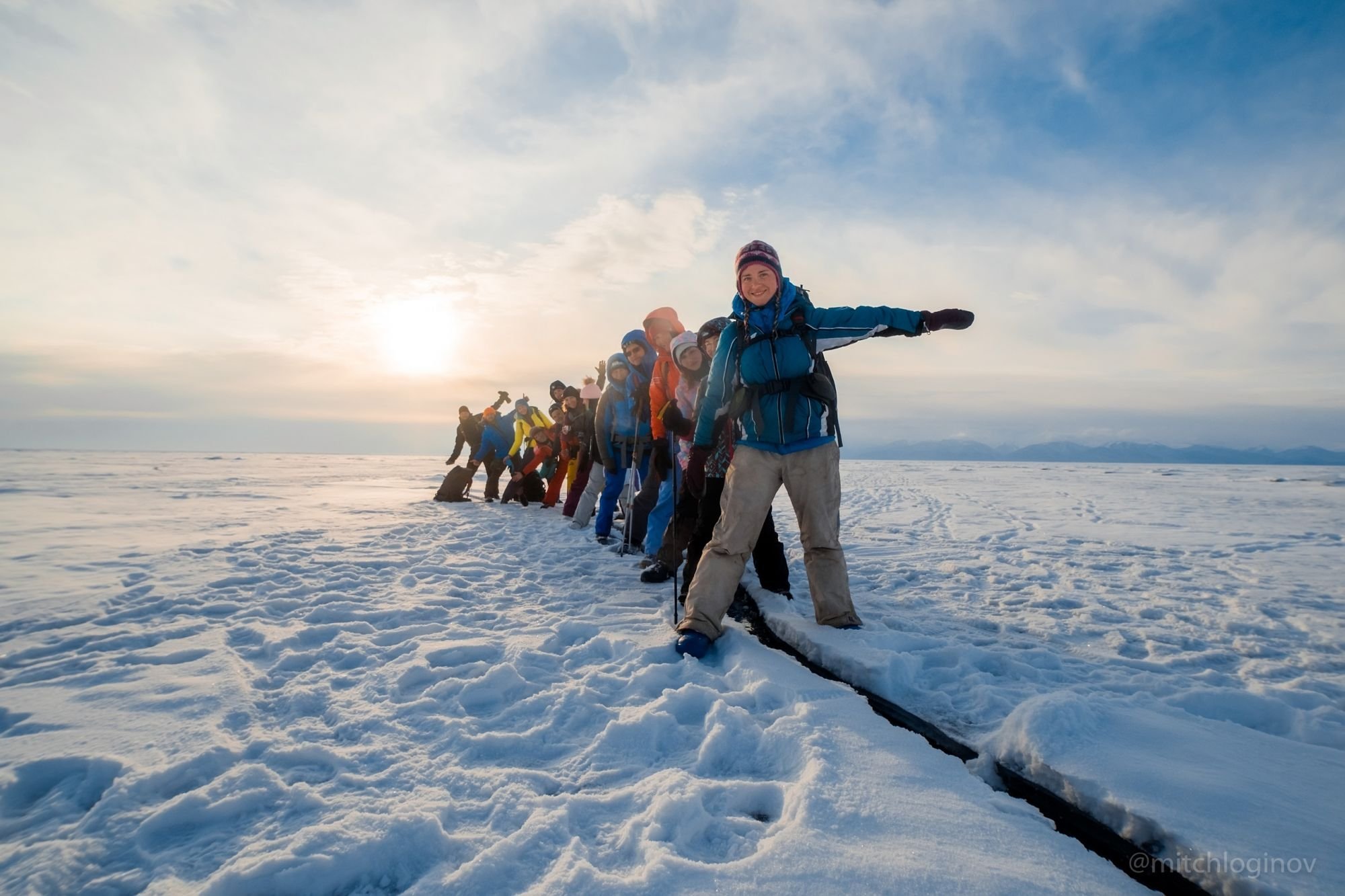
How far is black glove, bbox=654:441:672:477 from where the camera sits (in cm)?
598

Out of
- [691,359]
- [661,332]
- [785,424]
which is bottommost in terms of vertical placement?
[785,424]

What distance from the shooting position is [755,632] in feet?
12.2

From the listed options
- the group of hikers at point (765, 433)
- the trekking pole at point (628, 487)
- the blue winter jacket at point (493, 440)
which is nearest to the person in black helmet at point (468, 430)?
the blue winter jacket at point (493, 440)

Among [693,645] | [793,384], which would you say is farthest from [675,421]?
[693,645]

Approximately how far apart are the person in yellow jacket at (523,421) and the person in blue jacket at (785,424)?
10.6m

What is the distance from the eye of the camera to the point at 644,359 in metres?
7.03

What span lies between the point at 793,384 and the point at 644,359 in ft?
12.5

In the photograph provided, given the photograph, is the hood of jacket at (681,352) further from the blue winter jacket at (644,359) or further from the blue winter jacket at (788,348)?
the blue winter jacket at (644,359)

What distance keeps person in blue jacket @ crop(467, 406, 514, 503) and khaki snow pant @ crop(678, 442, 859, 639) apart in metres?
11.1

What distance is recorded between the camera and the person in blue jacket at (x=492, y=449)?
13.7m

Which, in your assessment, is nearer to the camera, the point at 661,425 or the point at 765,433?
the point at 765,433

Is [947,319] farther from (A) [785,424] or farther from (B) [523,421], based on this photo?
(B) [523,421]

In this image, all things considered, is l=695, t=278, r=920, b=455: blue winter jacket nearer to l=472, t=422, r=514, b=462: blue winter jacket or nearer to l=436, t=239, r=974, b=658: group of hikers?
l=436, t=239, r=974, b=658: group of hikers

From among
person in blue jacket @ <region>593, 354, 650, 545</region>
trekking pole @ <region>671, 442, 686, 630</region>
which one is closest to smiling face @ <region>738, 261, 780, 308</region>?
trekking pole @ <region>671, 442, 686, 630</region>
